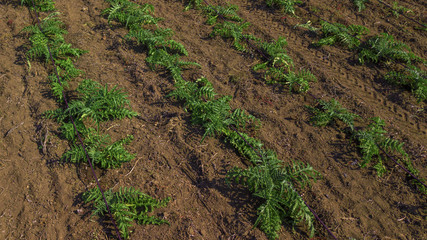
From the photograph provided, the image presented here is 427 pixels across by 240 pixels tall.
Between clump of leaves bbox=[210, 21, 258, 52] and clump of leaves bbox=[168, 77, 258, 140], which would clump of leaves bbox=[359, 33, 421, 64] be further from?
clump of leaves bbox=[168, 77, 258, 140]

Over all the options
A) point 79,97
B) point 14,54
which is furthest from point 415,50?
point 14,54

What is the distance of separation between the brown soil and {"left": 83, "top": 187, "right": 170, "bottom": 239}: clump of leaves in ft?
0.28

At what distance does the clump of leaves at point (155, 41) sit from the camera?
189 inches

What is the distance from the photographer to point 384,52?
195 inches

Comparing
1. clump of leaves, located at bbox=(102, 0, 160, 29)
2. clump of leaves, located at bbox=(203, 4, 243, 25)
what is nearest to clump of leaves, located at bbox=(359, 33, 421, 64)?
clump of leaves, located at bbox=(203, 4, 243, 25)

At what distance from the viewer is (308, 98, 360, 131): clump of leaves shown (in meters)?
4.09

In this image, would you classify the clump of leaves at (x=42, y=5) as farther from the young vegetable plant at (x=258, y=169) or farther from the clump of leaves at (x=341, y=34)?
the clump of leaves at (x=341, y=34)

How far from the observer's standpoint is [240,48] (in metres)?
5.06

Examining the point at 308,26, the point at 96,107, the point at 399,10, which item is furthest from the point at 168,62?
the point at 399,10

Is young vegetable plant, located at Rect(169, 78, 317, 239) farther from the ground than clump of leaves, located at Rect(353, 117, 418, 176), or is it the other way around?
clump of leaves, located at Rect(353, 117, 418, 176)

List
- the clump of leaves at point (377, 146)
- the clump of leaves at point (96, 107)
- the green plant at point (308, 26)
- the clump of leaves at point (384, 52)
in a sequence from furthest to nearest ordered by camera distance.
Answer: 1. the green plant at point (308, 26)
2. the clump of leaves at point (384, 52)
3. the clump of leaves at point (96, 107)
4. the clump of leaves at point (377, 146)

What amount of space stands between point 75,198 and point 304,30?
4383 millimetres

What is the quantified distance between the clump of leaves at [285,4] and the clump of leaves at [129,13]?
6.92ft

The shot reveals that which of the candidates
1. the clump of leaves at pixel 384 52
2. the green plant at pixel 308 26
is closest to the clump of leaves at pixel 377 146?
the clump of leaves at pixel 384 52
